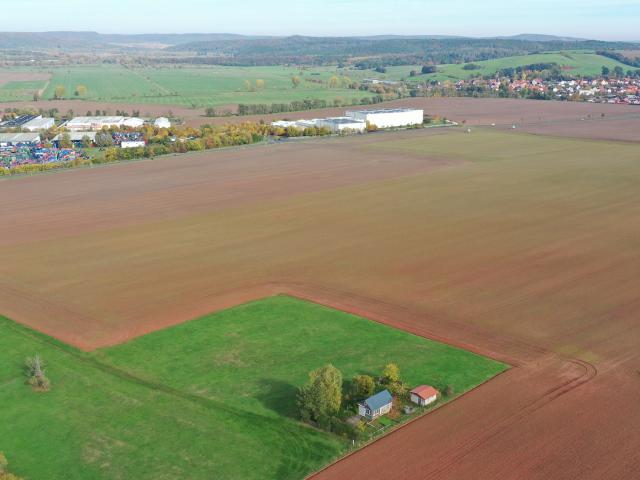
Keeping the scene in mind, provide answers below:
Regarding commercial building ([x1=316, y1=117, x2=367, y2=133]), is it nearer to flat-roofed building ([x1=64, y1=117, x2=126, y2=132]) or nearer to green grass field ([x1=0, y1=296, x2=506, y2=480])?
flat-roofed building ([x1=64, y1=117, x2=126, y2=132])

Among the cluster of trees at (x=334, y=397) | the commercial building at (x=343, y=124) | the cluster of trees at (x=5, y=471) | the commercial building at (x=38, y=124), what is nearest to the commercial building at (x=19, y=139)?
the commercial building at (x=38, y=124)

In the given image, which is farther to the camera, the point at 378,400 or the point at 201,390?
the point at 201,390

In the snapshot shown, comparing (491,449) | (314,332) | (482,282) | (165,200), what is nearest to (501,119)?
(165,200)

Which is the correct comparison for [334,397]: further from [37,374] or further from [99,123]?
[99,123]

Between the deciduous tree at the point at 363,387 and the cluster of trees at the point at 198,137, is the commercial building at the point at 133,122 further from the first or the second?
the deciduous tree at the point at 363,387

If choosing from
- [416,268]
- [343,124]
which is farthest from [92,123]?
[416,268]

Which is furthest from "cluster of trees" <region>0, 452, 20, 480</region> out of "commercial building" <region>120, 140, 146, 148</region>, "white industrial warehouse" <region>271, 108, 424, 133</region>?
"white industrial warehouse" <region>271, 108, 424, 133</region>
